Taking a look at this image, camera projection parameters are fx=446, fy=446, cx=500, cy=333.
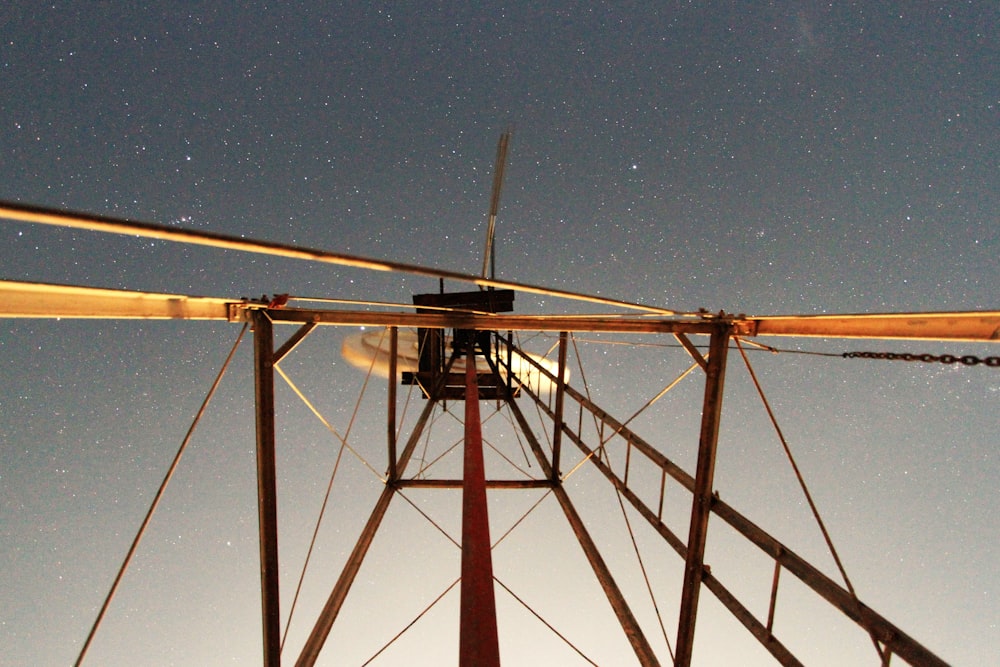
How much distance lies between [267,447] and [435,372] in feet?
21.2

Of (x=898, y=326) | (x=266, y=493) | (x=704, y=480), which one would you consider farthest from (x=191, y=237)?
(x=704, y=480)

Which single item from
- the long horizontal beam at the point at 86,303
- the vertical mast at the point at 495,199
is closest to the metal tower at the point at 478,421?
the long horizontal beam at the point at 86,303

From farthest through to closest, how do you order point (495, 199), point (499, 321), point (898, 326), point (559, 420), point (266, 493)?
point (495, 199)
point (559, 420)
point (499, 321)
point (266, 493)
point (898, 326)

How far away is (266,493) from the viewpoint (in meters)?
3.78

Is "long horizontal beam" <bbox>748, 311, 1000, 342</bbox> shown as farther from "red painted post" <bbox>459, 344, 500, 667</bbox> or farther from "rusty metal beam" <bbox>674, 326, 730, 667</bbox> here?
"red painted post" <bbox>459, 344, 500, 667</bbox>

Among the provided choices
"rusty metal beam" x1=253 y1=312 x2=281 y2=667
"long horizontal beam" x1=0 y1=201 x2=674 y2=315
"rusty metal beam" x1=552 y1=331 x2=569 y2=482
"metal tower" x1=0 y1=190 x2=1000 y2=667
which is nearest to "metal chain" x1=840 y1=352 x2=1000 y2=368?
"metal tower" x1=0 y1=190 x2=1000 y2=667

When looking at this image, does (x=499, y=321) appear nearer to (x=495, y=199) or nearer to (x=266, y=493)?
(x=266, y=493)

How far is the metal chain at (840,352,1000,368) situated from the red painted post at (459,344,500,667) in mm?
3120

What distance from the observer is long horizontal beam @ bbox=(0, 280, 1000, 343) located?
7.79 feet

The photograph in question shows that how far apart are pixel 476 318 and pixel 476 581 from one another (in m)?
2.85

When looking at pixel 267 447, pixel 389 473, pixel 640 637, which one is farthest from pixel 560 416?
pixel 267 447

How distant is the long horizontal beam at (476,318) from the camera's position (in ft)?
7.79

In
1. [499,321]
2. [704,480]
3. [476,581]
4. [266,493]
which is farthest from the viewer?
[499,321]

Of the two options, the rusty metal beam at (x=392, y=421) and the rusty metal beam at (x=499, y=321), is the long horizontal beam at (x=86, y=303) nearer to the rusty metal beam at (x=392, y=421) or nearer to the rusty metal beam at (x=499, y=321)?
the rusty metal beam at (x=499, y=321)
